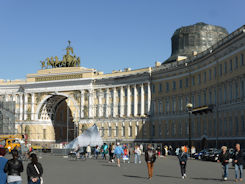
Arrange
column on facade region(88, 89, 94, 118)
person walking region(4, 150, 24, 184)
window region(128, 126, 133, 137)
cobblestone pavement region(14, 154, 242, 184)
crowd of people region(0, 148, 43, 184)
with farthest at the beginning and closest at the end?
column on facade region(88, 89, 94, 118) → window region(128, 126, 133, 137) → cobblestone pavement region(14, 154, 242, 184) → person walking region(4, 150, 24, 184) → crowd of people region(0, 148, 43, 184)

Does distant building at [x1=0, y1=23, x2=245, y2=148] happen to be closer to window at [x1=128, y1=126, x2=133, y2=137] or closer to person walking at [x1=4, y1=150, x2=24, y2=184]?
window at [x1=128, y1=126, x2=133, y2=137]

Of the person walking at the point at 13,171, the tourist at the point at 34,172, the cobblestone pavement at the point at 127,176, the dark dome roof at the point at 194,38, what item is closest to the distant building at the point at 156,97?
the dark dome roof at the point at 194,38

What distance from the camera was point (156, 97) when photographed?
262 ft

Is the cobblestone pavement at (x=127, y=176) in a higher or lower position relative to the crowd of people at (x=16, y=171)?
lower

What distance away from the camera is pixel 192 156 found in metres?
53.8

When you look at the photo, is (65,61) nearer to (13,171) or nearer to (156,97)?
(156,97)

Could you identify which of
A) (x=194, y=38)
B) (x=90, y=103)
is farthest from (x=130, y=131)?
(x=194, y=38)

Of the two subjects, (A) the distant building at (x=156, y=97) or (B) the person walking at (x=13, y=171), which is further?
(A) the distant building at (x=156, y=97)

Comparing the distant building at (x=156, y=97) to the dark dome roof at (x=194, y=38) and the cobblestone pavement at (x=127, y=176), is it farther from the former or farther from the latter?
the cobblestone pavement at (x=127, y=176)

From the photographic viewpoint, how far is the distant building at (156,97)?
5556 centimetres

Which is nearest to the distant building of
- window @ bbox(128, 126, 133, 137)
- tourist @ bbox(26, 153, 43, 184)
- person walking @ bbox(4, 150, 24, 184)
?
window @ bbox(128, 126, 133, 137)

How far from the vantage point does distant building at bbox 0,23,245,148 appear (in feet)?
182

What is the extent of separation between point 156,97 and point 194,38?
49.2 ft

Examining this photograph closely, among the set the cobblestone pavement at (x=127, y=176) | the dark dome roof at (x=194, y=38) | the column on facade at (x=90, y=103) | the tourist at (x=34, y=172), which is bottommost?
the cobblestone pavement at (x=127, y=176)
